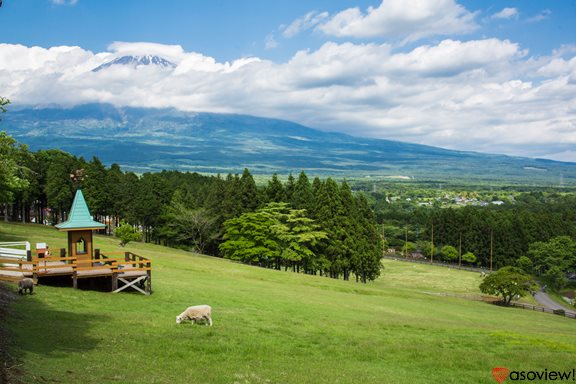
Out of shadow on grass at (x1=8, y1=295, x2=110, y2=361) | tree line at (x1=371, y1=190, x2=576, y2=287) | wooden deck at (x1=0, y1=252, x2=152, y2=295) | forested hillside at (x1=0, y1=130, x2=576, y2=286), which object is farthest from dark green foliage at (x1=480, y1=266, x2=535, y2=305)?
shadow on grass at (x1=8, y1=295, x2=110, y2=361)

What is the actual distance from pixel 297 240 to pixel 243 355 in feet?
135

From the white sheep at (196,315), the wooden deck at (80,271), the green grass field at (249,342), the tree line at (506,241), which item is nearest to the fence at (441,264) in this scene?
the tree line at (506,241)

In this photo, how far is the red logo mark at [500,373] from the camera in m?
16.5

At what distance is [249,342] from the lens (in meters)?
18.1

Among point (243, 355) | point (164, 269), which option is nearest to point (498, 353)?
point (243, 355)

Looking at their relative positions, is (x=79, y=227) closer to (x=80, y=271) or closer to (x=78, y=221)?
(x=78, y=221)

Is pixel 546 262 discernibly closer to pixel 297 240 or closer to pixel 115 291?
pixel 297 240

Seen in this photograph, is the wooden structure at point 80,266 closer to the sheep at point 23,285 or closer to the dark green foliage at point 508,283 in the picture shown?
the sheep at point 23,285

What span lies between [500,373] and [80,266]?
64.1 ft

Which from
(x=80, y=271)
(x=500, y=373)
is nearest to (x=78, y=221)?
(x=80, y=271)

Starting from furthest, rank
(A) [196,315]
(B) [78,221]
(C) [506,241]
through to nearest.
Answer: (C) [506,241] → (B) [78,221] → (A) [196,315]

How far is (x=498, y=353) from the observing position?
20516 millimetres

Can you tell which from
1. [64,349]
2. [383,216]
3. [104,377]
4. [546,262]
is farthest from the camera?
[383,216]

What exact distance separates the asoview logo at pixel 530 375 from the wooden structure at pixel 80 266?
16968 millimetres
